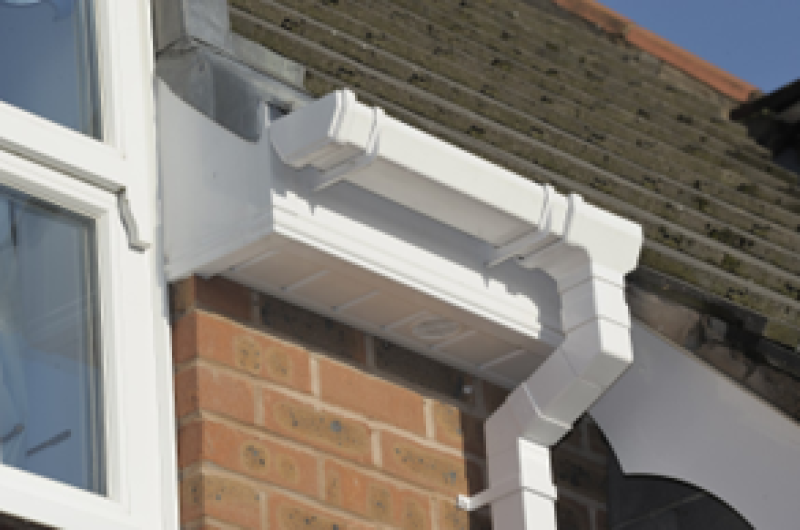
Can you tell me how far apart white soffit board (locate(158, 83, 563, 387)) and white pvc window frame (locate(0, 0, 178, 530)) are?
69 millimetres

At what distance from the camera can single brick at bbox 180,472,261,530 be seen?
9.14 feet

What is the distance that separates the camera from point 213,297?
3094mm

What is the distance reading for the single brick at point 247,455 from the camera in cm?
286

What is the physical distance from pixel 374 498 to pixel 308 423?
0.23 meters

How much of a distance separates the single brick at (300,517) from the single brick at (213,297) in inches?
17.3

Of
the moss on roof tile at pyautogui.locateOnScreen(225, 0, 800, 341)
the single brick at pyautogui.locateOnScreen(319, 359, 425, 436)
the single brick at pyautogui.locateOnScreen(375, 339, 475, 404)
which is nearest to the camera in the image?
the single brick at pyautogui.locateOnScreen(319, 359, 425, 436)

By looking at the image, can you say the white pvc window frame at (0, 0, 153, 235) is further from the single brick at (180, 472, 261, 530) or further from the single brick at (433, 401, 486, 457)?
the single brick at (433, 401, 486, 457)

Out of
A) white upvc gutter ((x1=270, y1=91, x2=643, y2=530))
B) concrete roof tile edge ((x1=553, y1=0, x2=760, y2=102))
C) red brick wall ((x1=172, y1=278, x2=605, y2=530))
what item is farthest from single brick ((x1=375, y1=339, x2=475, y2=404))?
concrete roof tile edge ((x1=553, y1=0, x2=760, y2=102))

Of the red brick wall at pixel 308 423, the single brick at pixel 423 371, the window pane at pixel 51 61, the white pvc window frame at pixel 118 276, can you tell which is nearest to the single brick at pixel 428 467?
the red brick wall at pixel 308 423

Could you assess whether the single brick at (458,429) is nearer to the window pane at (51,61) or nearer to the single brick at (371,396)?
the single brick at (371,396)

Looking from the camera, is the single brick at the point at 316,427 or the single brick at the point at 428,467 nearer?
the single brick at the point at 316,427

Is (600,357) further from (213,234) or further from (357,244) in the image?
(213,234)

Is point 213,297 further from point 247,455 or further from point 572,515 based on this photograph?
point 572,515

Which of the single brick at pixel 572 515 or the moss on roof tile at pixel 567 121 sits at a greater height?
the moss on roof tile at pixel 567 121
